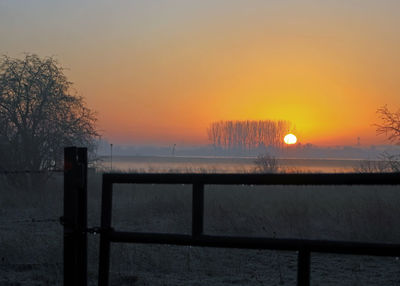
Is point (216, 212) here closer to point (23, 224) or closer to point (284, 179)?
point (23, 224)

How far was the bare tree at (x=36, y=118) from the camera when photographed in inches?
905

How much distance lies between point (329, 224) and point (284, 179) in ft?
30.7

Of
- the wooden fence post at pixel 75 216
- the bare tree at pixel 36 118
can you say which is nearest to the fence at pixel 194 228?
the wooden fence post at pixel 75 216

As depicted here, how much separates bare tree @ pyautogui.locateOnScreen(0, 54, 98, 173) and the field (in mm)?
2534

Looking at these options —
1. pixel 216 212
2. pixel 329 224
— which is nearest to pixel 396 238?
pixel 329 224

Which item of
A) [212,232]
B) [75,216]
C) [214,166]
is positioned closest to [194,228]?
[75,216]

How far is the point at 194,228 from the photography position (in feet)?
13.7

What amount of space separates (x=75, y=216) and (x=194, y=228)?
4.19 ft

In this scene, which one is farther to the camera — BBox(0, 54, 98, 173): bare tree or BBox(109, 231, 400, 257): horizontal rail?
BBox(0, 54, 98, 173): bare tree

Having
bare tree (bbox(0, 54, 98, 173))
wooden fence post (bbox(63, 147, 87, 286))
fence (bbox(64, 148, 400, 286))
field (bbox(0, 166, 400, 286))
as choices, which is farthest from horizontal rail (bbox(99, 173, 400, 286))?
bare tree (bbox(0, 54, 98, 173))

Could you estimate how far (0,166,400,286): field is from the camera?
7754 mm

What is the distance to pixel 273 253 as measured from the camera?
384 inches

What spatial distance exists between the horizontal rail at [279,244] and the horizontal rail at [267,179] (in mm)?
445

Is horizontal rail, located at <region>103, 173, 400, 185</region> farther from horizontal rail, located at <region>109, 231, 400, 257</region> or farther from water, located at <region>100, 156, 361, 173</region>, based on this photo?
water, located at <region>100, 156, 361, 173</region>
